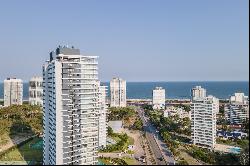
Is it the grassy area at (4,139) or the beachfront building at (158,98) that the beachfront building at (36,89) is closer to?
the beachfront building at (158,98)

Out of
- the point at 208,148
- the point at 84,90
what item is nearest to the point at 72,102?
the point at 84,90

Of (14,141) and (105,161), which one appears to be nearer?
(105,161)

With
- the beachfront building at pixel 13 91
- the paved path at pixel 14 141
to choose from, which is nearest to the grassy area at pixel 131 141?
the paved path at pixel 14 141

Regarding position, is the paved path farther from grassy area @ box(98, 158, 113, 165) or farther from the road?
the road

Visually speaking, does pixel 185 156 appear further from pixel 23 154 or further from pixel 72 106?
pixel 23 154

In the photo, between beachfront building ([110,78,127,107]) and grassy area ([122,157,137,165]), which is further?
beachfront building ([110,78,127,107])

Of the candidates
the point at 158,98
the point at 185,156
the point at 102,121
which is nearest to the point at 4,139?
the point at 102,121

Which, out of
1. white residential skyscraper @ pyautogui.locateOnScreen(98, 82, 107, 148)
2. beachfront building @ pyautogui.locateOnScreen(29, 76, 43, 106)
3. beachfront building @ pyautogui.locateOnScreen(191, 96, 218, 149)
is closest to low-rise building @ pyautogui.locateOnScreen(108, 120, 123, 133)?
white residential skyscraper @ pyautogui.locateOnScreen(98, 82, 107, 148)
